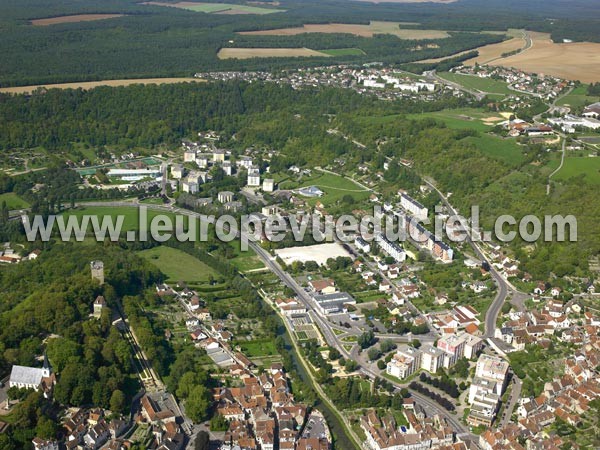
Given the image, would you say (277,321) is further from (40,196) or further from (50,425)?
(40,196)

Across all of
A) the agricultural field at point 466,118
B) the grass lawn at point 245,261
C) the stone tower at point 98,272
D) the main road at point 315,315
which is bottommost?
the main road at point 315,315

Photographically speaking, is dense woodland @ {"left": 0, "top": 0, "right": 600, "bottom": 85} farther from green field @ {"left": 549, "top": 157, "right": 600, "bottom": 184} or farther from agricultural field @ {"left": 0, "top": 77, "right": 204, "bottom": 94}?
green field @ {"left": 549, "top": 157, "right": 600, "bottom": 184}

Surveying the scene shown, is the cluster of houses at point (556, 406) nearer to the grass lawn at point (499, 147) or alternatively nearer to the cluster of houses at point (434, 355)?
the cluster of houses at point (434, 355)

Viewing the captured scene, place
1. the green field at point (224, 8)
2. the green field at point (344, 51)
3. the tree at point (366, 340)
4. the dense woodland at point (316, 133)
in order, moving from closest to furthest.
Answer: the tree at point (366, 340) < the dense woodland at point (316, 133) < the green field at point (344, 51) < the green field at point (224, 8)

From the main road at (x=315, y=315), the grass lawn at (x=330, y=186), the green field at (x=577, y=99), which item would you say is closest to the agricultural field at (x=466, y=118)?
the green field at (x=577, y=99)

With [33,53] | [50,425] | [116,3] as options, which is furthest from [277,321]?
[116,3]

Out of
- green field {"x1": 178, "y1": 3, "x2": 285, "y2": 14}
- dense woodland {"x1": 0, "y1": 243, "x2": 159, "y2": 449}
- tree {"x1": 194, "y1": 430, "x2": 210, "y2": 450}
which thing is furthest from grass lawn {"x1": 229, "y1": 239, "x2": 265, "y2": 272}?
green field {"x1": 178, "y1": 3, "x2": 285, "y2": 14}
